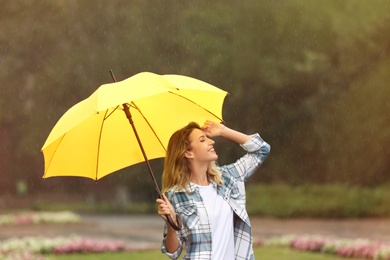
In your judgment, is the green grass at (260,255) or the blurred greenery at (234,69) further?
the blurred greenery at (234,69)

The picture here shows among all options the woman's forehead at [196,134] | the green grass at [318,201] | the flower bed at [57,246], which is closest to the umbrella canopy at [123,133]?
the woman's forehead at [196,134]

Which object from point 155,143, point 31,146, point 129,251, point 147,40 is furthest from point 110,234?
point 155,143

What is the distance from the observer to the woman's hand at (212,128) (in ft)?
11.5

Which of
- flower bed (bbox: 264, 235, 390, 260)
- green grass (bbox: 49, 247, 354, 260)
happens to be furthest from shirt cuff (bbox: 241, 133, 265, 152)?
flower bed (bbox: 264, 235, 390, 260)

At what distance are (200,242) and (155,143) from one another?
60 cm

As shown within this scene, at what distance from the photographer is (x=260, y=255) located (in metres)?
9.17

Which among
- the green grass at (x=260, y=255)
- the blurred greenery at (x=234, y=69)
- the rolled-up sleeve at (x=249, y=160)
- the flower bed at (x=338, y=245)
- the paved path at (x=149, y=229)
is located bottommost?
the green grass at (x=260, y=255)

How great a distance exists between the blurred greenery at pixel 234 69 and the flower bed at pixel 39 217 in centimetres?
23

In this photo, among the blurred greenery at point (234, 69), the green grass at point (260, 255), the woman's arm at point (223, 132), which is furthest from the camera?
the blurred greenery at point (234, 69)

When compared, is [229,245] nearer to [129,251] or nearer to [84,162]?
[84,162]

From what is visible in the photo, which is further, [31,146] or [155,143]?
[31,146]

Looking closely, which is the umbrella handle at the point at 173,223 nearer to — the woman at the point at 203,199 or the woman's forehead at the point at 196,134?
the woman at the point at 203,199

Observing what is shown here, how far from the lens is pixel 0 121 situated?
9.99 m

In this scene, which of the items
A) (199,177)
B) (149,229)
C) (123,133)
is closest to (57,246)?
(149,229)
